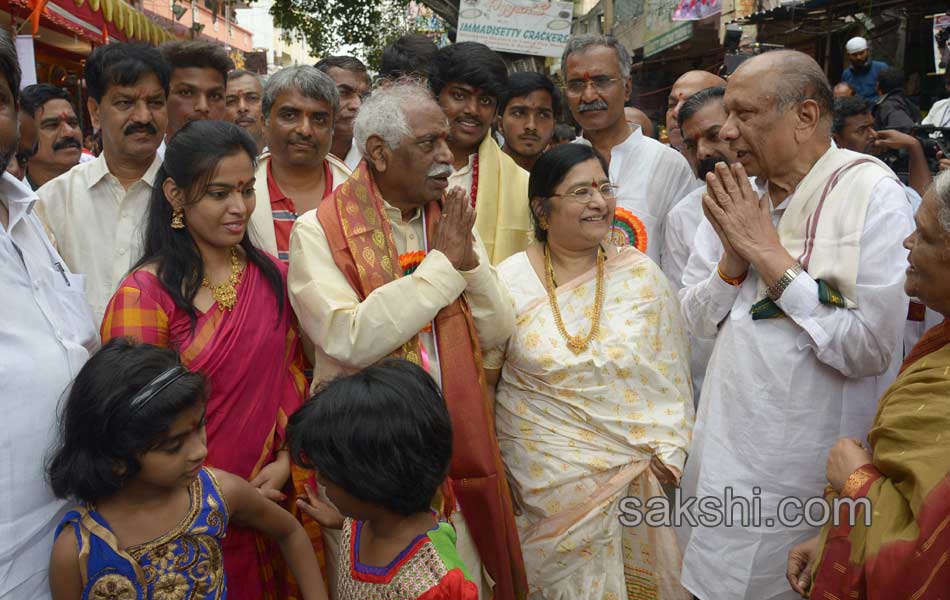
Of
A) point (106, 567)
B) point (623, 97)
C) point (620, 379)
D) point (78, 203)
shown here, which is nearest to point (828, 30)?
point (623, 97)

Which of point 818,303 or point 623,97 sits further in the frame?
point 623,97

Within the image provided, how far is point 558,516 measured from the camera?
299 cm

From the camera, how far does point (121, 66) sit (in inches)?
127

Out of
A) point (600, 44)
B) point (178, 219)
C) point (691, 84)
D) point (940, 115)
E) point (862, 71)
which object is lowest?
point (178, 219)

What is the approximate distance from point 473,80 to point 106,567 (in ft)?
8.94

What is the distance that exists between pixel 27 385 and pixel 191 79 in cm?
276

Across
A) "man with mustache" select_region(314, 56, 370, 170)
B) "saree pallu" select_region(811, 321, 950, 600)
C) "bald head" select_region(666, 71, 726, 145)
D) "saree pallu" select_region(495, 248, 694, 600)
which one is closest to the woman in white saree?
"saree pallu" select_region(495, 248, 694, 600)

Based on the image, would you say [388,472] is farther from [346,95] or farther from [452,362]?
[346,95]

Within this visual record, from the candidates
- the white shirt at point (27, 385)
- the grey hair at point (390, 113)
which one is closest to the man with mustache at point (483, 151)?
the grey hair at point (390, 113)

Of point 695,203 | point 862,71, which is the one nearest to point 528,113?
point 695,203

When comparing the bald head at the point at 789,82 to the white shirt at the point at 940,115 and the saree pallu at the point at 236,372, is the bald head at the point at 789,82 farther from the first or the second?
the white shirt at the point at 940,115

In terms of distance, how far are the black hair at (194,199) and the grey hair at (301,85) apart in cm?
97

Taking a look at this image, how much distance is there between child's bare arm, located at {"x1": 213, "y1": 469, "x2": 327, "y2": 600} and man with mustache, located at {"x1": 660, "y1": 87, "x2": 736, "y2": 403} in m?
1.97

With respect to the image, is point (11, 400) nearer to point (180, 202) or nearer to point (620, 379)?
point (180, 202)
